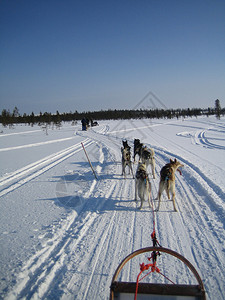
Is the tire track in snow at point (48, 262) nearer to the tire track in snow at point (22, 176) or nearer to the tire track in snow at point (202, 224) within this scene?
the tire track in snow at point (202, 224)

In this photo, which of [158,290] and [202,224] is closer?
[158,290]

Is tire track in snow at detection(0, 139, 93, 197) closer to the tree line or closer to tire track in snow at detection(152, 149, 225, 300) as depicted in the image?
tire track in snow at detection(152, 149, 225, 300)

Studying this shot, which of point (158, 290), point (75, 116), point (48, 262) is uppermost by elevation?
point (75, 116)

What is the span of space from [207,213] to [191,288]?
308 centimetres

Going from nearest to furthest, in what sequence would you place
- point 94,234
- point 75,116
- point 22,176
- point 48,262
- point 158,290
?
point 158,290 < point 48,262 < point 94,234 < point 22,176 < point 75,116

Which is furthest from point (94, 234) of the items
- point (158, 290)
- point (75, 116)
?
point (75, 116)

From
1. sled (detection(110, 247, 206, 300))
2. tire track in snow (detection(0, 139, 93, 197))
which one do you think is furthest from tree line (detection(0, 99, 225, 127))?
sled (detection(110, 247, 206, 300))

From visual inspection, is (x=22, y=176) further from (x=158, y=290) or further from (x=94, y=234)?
(x=158, y=290)

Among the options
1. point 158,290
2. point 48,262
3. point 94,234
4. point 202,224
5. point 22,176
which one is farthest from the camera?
point 22,176

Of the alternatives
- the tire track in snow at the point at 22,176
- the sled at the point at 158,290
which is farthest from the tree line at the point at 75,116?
the sled at the point at 158,290

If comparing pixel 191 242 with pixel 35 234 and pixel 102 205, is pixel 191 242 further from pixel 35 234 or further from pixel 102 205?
pixel 35 234

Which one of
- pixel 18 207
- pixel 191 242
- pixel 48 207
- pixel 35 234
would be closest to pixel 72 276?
pixel 35 234

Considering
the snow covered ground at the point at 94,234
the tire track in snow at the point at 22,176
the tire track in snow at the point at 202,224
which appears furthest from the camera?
the tire track in snow at the point at 22,176

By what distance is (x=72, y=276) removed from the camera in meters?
2.81
